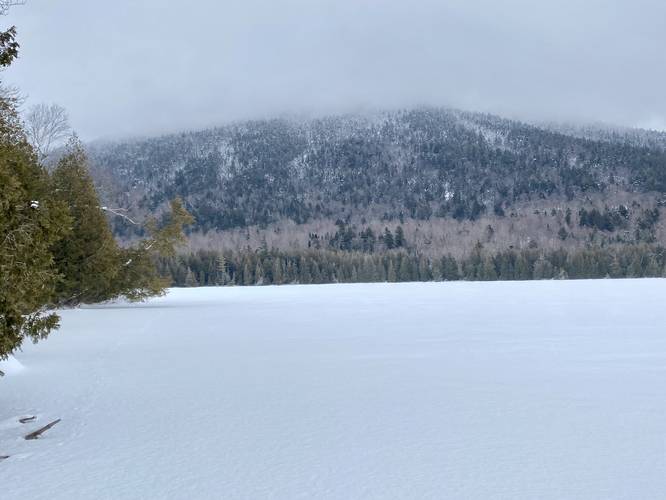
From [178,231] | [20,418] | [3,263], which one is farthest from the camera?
[178,231]

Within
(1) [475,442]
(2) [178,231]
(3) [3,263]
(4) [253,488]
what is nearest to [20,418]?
(3) [3,263]

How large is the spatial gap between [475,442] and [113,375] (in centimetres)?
872

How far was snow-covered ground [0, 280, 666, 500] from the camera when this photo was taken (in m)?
6.59

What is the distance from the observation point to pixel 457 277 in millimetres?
158125

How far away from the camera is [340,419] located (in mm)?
9508

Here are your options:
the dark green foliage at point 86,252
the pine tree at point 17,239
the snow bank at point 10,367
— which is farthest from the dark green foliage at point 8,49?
the dark green foliage at point 86,252

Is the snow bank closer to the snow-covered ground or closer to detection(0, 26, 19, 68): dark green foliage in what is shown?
the snow-covered ground

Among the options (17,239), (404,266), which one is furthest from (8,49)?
(404,266)

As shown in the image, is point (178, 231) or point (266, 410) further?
point (178, 231)

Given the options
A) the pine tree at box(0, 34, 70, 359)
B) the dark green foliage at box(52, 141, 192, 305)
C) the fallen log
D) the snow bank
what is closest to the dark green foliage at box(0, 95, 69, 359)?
the pine tree at box(0, 34, 70, 359)

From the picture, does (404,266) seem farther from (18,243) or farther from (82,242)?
(18,243)

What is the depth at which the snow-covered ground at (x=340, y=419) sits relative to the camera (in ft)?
21.6

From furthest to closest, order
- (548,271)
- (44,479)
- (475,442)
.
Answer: (548,271), (475,442), (44,479)

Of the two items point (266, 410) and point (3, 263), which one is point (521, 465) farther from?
point (3, 263)
